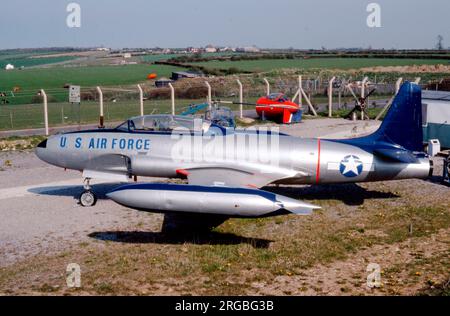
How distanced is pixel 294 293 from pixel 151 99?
48.4 meters

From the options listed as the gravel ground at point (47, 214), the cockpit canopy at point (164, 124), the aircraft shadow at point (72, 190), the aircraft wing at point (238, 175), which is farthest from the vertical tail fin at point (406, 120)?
the aircraft shadow at point (72, 190)

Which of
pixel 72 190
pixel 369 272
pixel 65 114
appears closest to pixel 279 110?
pixel 65 114

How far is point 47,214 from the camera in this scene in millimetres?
14672

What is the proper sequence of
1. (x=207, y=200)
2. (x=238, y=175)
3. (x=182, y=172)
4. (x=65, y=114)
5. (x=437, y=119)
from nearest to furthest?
(x=207, y=200), (x=238, y=175), (x=182, y=172), (x=437, y=119), (x=65, y=114)

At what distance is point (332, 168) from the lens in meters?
14.5

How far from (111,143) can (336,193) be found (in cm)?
745

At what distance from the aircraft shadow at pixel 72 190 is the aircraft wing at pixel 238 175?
3949mm

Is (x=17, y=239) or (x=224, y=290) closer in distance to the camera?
(x=224, y=290)

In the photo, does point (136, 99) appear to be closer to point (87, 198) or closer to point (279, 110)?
point (279, 110)

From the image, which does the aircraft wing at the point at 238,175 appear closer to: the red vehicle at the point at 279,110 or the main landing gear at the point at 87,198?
the main landing gear at the point at 87,198
